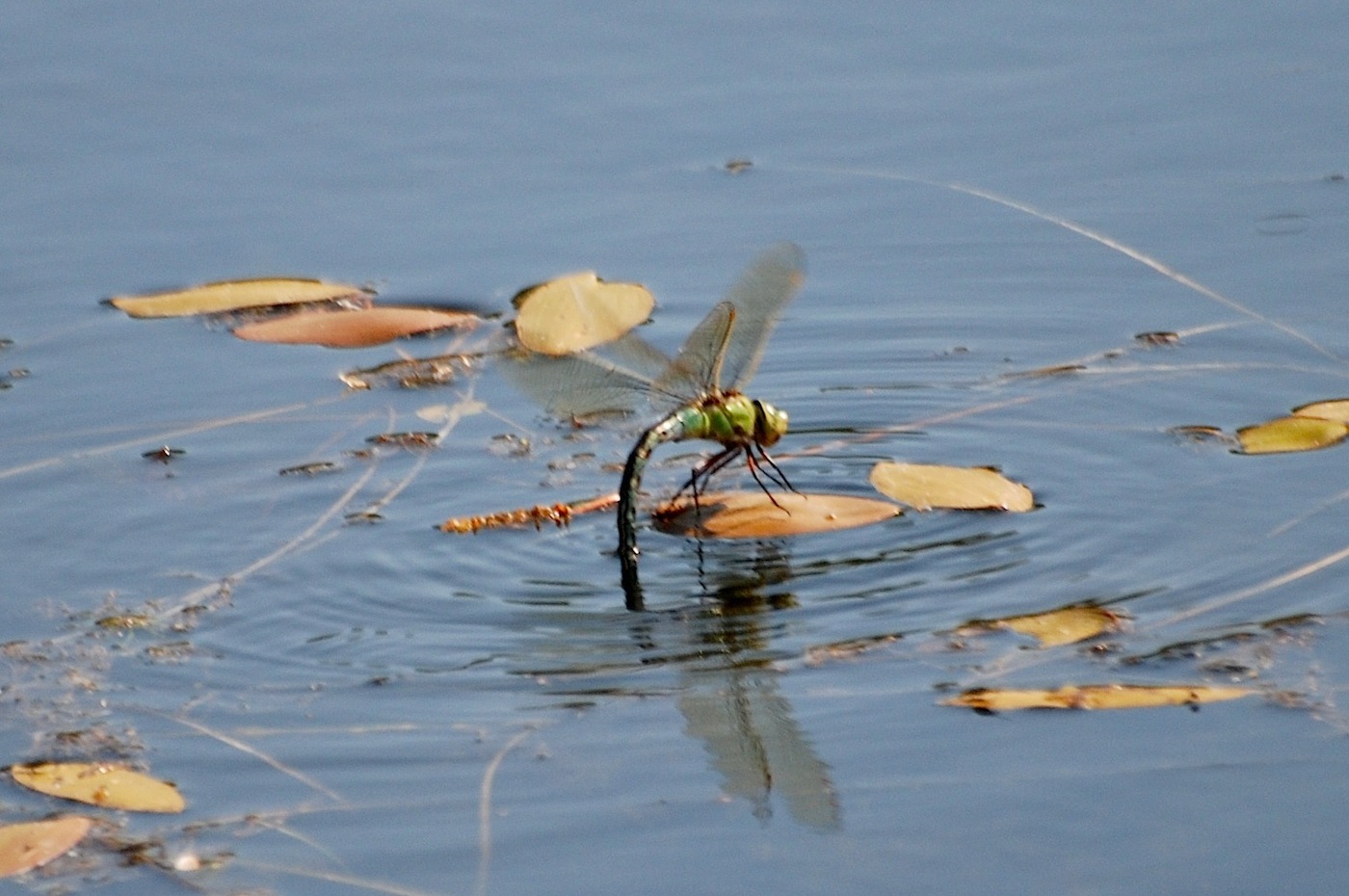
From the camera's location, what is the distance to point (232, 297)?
17.0 ft

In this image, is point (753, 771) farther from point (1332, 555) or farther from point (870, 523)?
point (1332, 555)

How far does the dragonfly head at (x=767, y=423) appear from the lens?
13.1ft

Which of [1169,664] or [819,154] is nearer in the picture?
[1169,664]

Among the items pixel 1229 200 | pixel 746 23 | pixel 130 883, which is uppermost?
pixel 746 23

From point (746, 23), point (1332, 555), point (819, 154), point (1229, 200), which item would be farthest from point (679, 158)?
point (1332, 555)

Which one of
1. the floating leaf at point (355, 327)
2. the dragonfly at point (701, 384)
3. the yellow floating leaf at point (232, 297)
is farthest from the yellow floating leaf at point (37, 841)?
the yellow floating leaf at point (232, 297)

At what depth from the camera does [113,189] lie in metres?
5.90

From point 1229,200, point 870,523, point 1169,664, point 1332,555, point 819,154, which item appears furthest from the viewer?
point 819,154

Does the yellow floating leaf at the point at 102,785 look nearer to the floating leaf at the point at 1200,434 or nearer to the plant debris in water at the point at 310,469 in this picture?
the plant debris in water at the point at 310,469

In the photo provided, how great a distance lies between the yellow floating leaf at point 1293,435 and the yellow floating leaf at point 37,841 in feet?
8.31

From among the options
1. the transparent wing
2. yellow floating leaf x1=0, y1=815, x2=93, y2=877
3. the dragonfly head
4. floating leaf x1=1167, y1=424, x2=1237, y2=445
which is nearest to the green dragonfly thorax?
the dragonfly head

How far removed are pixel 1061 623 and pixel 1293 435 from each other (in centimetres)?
107

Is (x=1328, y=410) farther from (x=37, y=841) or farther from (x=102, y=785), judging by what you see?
(x=37, y=841)

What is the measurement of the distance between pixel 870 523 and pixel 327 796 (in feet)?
4.55
